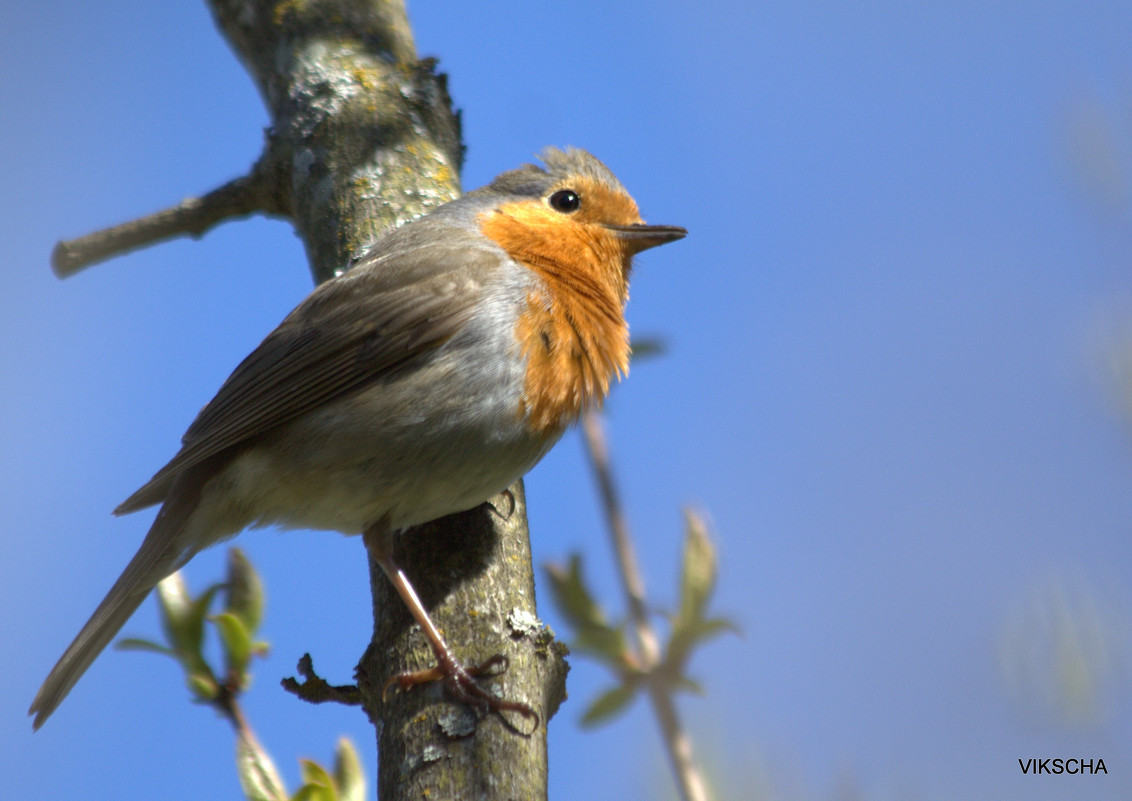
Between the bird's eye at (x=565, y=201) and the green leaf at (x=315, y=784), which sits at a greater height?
the bird's eye at (x=565, y=201)

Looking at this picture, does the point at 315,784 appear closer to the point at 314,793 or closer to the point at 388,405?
the point at 314,793

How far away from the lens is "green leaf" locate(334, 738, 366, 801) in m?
2.24

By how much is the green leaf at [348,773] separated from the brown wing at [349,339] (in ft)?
4.54

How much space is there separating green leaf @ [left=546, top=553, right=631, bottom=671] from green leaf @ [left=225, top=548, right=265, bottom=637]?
0.67m

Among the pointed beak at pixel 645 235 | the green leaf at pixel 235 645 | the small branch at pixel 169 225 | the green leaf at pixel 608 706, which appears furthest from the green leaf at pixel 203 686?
the pointed beak at pixel 645 235

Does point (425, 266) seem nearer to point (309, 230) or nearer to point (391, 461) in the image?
point (309, 230)

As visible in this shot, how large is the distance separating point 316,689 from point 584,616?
103 cm

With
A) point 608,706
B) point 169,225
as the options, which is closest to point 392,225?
point 169,225

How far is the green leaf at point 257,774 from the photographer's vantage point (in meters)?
2.12

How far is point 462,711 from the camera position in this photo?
2.51m

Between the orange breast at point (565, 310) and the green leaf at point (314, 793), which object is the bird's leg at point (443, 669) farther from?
the orange breast at point (565, 310)

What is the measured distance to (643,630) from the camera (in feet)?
6.89

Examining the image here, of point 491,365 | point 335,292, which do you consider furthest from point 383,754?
point 335,292

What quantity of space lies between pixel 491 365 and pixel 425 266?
0.47 m
